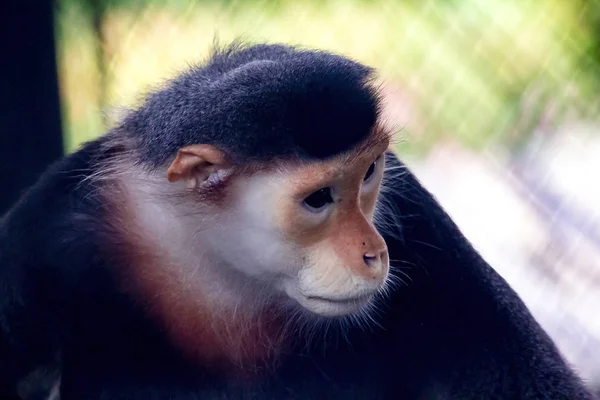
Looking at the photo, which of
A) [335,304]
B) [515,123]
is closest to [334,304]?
[335,304]

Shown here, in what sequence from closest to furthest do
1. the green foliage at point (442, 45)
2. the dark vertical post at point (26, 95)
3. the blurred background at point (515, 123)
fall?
the dark vertical post at point (26, 95)
the green foliage at point (442, 45)
the blurred background at point (515, 123)

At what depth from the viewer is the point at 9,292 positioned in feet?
5.10

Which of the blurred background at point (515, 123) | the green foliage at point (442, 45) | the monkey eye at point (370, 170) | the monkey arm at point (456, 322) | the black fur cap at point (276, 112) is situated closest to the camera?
the black fur cap at point (276, 112)

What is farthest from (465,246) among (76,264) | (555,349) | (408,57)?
(408,57)

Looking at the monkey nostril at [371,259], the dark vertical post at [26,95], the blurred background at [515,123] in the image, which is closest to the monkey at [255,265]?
the monkey nostril at [371,259]

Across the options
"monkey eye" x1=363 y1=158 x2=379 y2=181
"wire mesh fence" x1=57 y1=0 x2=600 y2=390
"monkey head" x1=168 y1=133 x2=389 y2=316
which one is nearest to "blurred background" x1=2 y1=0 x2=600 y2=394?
"wire mesh fence" x1=57 y1=0 x2=600 y2=390

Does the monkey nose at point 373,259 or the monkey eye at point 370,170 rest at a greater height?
the monkey eye at point 370,170

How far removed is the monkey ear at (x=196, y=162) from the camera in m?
1.30

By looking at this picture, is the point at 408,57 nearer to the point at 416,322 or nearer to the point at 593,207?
the point at 593,207

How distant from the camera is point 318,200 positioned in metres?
1.30

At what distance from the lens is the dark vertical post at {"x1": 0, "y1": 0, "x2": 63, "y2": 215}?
1885 millimetres

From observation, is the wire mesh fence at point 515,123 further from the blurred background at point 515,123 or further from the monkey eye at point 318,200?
the monkey eye at point 318,200

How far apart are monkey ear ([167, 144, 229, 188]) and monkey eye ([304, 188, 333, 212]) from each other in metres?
0.15

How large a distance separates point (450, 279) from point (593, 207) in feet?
4.82
